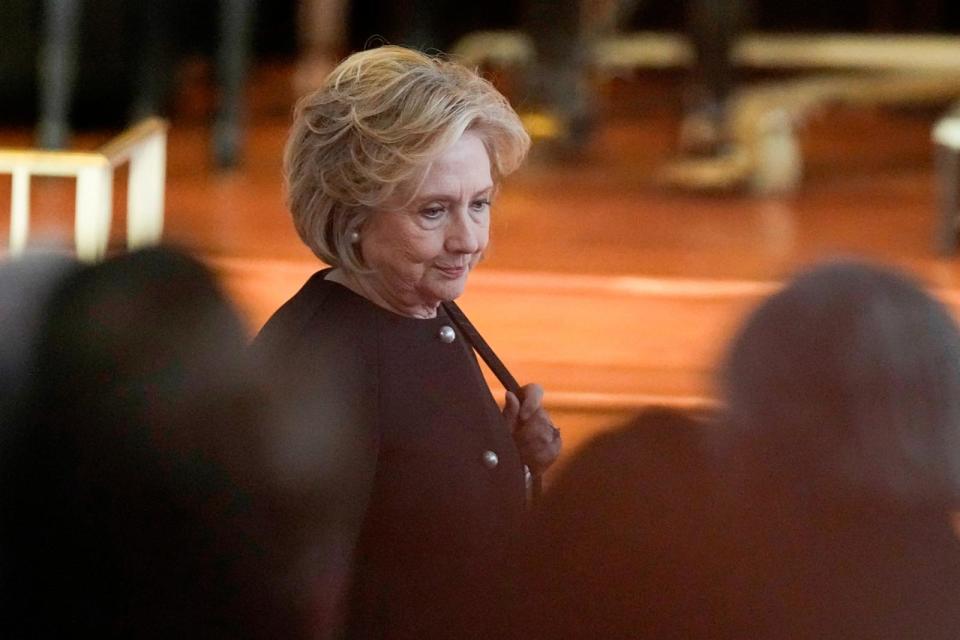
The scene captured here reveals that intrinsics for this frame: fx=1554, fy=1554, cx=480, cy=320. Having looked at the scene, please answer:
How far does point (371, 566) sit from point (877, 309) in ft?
1.23

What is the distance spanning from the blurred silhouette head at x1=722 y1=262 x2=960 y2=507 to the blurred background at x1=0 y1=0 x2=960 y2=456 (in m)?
0.03

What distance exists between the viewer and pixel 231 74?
3.54 m

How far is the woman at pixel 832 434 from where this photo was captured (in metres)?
0.77

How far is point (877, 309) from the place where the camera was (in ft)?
2.55

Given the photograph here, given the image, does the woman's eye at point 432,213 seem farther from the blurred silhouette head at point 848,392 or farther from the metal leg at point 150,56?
the metal leg at point 150,56

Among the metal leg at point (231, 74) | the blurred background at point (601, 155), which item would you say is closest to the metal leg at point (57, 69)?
the blurred background at point (601, 155)

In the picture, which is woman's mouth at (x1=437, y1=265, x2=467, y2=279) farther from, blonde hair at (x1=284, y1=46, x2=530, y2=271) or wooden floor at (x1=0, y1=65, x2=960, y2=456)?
wooden floor at (x1=0, y1=65, x2=960, y2=456)

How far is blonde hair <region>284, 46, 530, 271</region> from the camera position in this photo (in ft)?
3.24

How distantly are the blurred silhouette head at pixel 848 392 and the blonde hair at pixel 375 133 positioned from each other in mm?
292

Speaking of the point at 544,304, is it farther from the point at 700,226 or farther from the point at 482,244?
the point at 482,244

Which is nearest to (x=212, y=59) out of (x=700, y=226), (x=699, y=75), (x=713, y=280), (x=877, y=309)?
(x=699, y=75)

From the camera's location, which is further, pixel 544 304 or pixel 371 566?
pixel 544 304

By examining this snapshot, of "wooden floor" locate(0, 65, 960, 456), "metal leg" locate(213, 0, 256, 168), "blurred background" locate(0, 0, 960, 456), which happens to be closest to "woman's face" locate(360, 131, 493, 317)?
"blurred background" locate(0, 0, 960, 456)

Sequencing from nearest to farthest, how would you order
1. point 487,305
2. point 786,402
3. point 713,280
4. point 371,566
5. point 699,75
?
1. point 786,402
2. point 371,566
3. point 487,305
4. point 713,280
5. point 699,75
